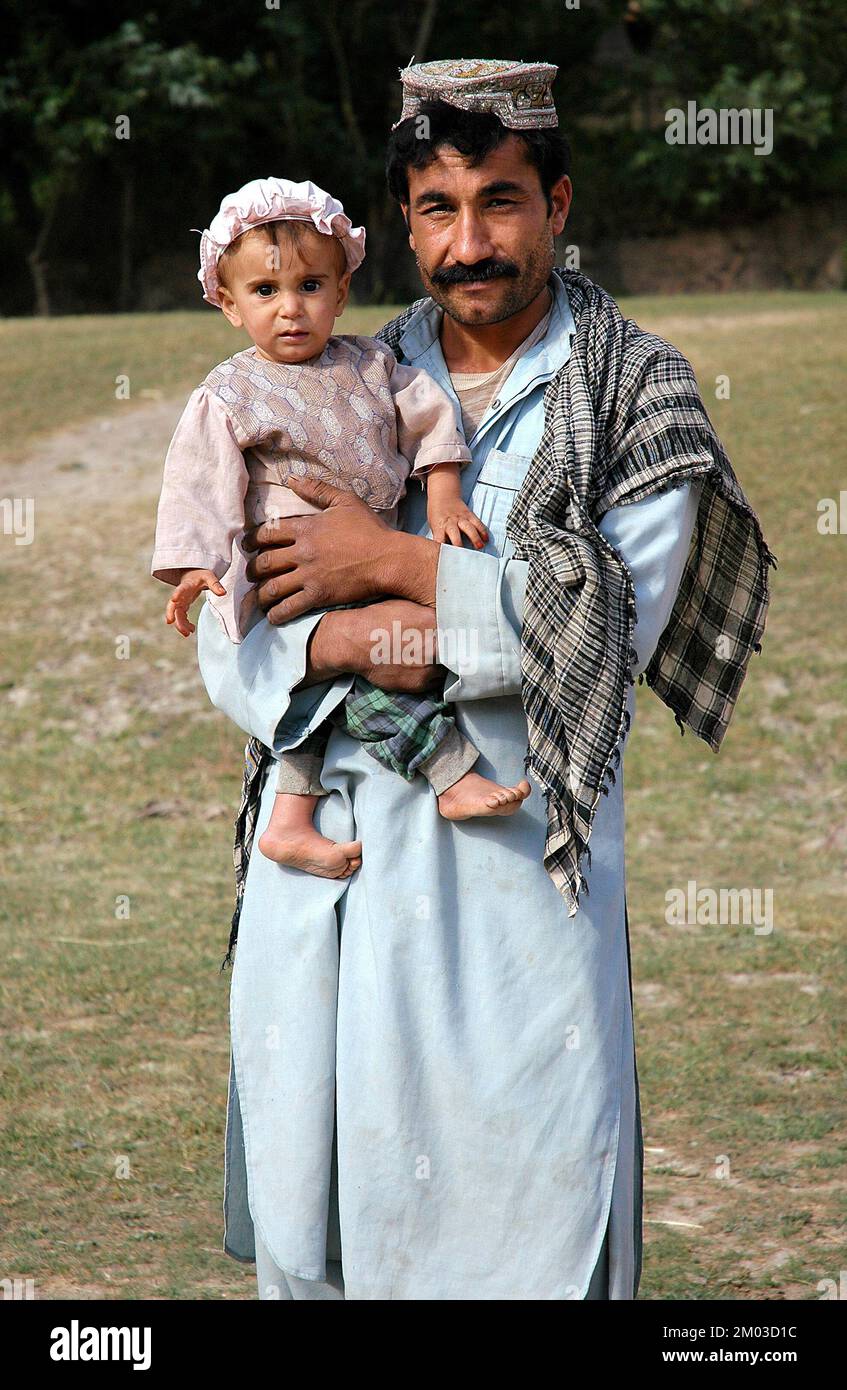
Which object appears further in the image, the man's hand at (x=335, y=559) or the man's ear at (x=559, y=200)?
the man's ear at (x=559, y=200)

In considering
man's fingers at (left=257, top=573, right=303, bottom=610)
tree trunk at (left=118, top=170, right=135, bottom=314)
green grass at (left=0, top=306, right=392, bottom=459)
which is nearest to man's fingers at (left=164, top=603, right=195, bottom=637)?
man's fingers at (left=257, top=573, right=303, bottom=610)

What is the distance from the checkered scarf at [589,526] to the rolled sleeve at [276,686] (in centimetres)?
30

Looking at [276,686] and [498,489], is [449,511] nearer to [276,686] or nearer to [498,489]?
[498,489]

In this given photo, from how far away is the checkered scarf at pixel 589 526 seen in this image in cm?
201

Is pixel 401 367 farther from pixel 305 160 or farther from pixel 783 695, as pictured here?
pixel 305 160

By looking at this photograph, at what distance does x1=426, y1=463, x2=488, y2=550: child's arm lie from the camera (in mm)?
2152

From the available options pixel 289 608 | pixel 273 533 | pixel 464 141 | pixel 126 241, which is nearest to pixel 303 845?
pixel 289 608

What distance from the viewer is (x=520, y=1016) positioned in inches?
83.9

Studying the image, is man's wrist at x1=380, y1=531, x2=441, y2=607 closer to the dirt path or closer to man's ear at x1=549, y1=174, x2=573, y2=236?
man's ear at x1=549, y1=174, x2=573, y2=236

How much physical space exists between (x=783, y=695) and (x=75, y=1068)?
3.61 m

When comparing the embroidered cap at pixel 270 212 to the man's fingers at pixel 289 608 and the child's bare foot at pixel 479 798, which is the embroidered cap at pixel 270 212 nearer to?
the man's fingers at pixel 289 608

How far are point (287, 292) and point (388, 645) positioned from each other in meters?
0.50

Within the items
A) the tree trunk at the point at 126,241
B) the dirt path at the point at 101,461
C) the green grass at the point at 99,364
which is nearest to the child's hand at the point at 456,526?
the dirt path at the point at 101,461

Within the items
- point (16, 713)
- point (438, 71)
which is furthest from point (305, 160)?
point (438, 71)
